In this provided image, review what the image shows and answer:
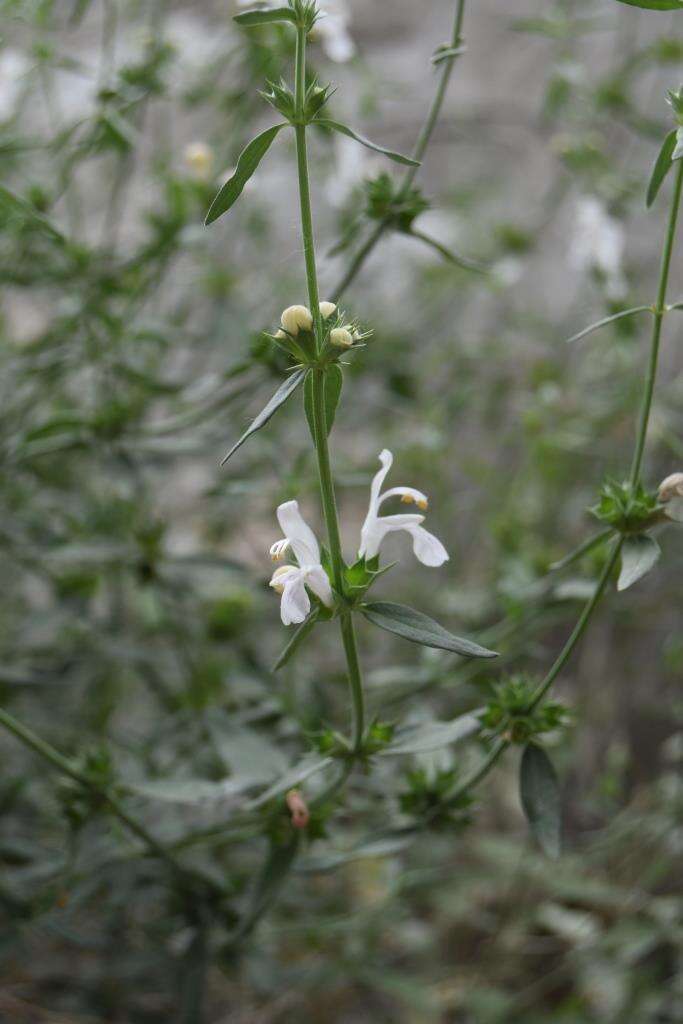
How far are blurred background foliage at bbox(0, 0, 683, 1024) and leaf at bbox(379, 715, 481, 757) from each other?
0.06 meters

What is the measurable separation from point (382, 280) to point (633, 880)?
1.11 m

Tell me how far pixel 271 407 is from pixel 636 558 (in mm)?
242

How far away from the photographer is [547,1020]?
115 centimetres

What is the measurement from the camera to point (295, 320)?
514 millimetres

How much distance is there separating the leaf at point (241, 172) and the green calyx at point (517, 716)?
1.20 ft

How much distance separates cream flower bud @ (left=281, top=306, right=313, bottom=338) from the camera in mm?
512

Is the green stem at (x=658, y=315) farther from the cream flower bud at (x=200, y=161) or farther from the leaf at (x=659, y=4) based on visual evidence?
the cream flower bud at (x=200, y=161)

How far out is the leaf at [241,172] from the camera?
515 mm

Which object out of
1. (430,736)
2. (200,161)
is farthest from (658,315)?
(200,161)

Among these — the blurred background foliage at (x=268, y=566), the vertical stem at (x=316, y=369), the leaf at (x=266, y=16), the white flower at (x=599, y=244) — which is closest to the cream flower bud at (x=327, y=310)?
the vertical stem at (x=316, y=369)

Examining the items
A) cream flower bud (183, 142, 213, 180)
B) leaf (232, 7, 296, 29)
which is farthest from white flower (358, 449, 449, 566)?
cream flower bud (183, 142, 213, 180)

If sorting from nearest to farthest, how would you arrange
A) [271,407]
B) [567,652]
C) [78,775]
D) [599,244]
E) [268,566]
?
[271,407] < [567,652] < [78,775] < [599,244] < [268,566]

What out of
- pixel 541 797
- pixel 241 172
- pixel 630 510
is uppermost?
pixel 241 172

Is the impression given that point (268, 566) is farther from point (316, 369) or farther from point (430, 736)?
point (316, 369)
